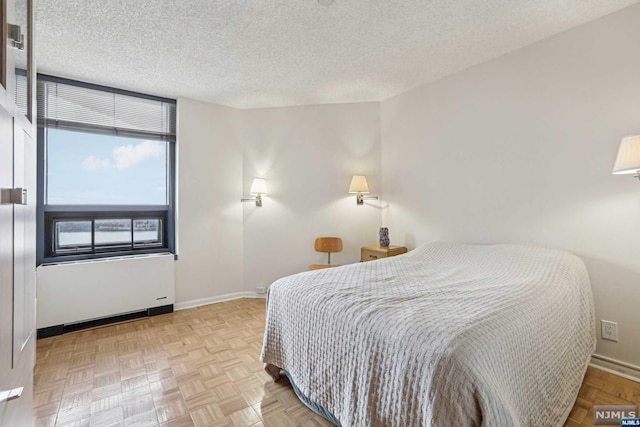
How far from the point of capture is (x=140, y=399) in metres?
1.75

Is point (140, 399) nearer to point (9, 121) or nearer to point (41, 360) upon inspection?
point (41, 360)

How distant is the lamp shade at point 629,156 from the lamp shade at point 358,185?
7.12 feet

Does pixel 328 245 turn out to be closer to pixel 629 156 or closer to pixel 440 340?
pixel 440 340

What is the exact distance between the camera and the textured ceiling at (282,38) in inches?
76.0

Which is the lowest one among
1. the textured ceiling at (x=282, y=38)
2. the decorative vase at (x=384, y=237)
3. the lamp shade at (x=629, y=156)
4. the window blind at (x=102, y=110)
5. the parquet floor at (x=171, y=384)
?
the parquet floor at (x=171, y=384)

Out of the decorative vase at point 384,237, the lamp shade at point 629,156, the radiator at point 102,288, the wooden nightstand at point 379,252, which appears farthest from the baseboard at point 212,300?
the lamp shade at point 629,156

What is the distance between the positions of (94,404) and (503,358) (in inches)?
88.3

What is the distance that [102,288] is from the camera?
2.87 metres

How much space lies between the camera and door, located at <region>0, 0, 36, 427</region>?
0.74 metres

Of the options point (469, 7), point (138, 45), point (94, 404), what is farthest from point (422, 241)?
point (138, 45)

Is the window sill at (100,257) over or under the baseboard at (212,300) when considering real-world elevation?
over

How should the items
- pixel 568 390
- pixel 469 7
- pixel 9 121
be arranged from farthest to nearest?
pixel 469 7, pixel 568 390, pixel 9 121

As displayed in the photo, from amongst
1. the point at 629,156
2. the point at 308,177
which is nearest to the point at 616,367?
the point at 629,156

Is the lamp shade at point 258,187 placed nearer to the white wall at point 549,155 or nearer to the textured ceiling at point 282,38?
the textured ceiling at point 282,38
